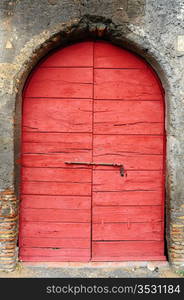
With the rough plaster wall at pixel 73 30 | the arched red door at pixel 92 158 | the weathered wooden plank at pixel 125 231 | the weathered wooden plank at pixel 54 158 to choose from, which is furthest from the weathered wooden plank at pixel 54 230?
the weathered wooden plank at pixel 54 158

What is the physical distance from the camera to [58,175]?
11.8 feet

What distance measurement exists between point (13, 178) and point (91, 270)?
4.20ft

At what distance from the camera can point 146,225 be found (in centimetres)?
364

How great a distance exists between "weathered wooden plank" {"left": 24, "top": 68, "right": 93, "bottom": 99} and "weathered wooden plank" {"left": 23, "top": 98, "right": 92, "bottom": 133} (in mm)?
66

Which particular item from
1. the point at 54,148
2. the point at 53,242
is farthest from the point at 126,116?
the point at 53,242

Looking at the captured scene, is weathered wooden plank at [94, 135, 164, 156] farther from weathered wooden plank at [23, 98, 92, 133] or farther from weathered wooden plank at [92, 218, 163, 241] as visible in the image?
weathered wooden plank at [92, 218, 163, 241]

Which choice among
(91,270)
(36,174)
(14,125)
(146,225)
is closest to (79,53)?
(14,125)

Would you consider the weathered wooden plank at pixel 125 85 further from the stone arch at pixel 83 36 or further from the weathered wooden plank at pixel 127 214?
the weathered wooden plank at pixel 127 214

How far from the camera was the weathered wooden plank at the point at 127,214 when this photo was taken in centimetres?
363

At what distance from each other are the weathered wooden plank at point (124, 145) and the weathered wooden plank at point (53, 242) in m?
0.97

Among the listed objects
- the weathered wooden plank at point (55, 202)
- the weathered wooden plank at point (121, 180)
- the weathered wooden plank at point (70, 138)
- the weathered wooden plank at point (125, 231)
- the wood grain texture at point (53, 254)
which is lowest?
the wood grain texture at point (53, 254)

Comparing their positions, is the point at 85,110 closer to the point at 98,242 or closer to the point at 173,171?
the point at 173,171

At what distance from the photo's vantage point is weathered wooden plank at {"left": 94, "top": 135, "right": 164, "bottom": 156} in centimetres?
360

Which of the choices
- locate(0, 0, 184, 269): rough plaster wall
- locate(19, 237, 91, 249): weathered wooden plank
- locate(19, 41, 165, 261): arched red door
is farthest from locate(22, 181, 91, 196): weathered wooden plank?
locate(19, 237, 91, 249): weathered wooden plank
